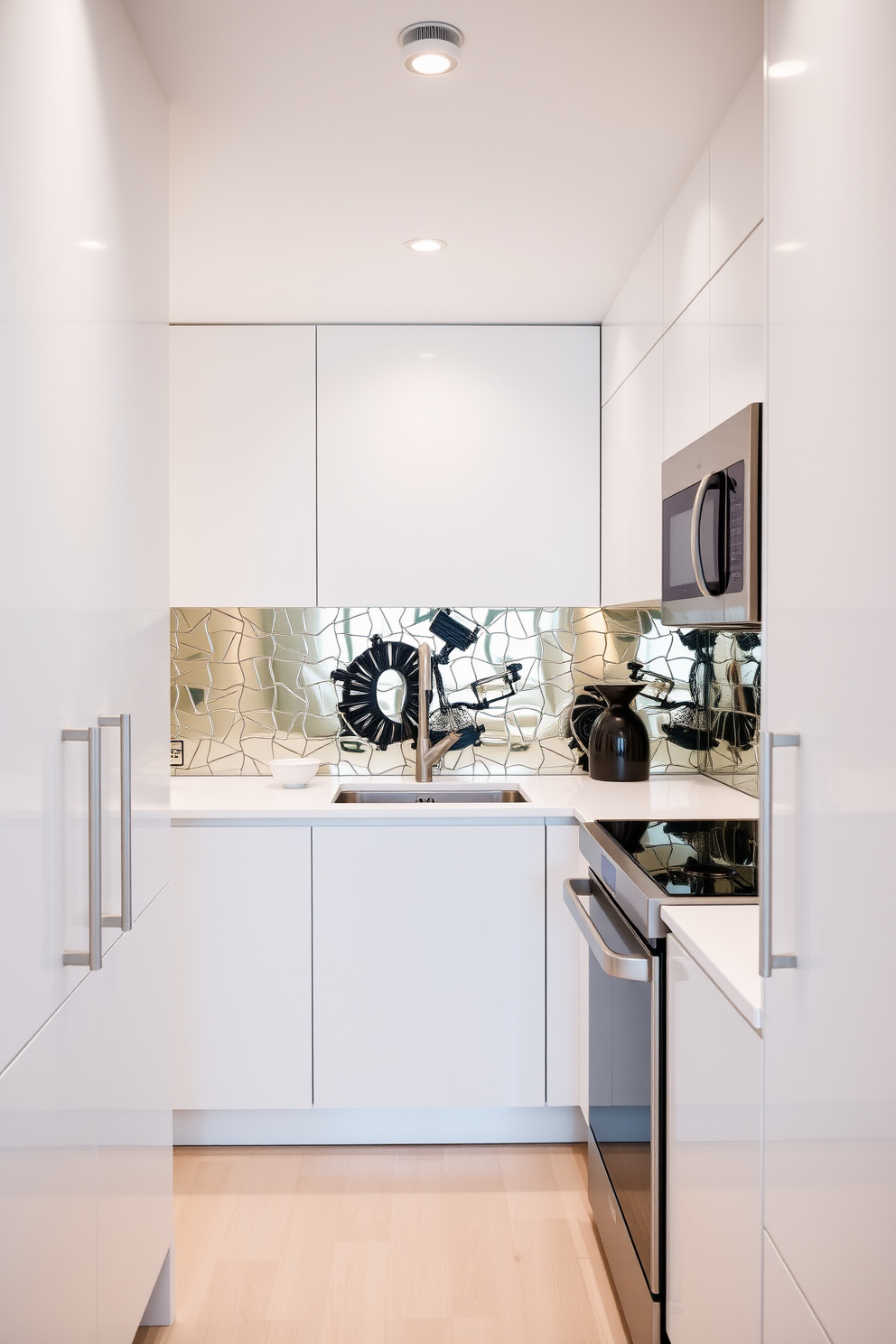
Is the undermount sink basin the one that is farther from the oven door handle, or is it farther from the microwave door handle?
the microwave door handle

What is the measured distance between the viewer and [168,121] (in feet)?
6.16

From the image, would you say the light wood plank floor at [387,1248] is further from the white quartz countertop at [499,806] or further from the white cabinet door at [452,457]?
the white cabinet door at [452,457]

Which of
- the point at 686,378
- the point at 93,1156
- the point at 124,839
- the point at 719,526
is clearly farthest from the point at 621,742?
the point at 93,1156

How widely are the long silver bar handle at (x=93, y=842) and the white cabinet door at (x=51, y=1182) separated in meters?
0.07

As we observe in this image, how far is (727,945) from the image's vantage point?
1.42 m

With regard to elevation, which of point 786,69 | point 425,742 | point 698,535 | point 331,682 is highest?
point 786,69

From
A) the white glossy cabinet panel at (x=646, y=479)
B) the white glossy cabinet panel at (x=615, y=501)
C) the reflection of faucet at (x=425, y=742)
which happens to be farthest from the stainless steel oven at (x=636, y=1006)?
the reflection of faucet at (x=425, y=742)

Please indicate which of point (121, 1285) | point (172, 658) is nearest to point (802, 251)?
point (121, 1285)

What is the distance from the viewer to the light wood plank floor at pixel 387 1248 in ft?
6.44

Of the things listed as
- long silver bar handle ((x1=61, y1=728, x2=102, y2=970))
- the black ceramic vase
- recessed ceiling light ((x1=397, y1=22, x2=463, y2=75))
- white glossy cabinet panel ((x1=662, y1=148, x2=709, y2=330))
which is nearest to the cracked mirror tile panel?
the black ceramic vase

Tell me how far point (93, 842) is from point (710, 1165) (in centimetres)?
96

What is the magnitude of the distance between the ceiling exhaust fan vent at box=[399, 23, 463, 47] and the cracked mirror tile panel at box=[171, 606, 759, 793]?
1.88m

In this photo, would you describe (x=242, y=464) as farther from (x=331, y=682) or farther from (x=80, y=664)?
(x=80, y=664)

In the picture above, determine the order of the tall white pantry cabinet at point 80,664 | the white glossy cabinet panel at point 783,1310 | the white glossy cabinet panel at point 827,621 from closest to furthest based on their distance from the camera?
the white glossy cabinet panel at point 827,621 < the white glossy cabinet panel at point 783,1310 < the tall white pantry cabinet at point 80,664
